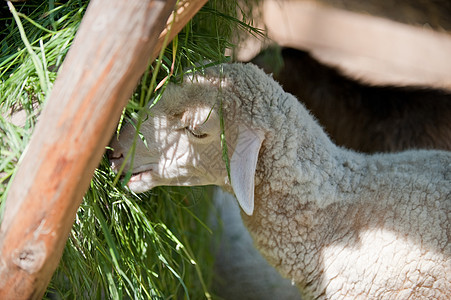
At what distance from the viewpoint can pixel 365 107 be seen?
130 inches

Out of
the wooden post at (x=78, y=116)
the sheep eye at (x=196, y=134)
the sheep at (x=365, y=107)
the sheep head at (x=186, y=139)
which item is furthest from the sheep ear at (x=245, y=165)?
the sheep at (x=365, y=107)

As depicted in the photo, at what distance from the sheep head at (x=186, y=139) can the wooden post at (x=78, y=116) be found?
1.86 feet

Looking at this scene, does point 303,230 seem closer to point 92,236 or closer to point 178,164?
point 178,164

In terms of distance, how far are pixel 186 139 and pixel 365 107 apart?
1623mm

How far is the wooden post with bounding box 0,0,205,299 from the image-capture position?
1.33m

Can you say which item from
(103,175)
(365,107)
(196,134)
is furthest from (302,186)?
(365,107)

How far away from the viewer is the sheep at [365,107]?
10.2 ft

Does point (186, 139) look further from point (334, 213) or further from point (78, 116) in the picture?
point (78, 116)

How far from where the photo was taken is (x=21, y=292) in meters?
1.47

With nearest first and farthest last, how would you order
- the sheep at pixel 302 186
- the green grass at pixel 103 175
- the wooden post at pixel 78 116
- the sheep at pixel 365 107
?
the wooden post at pixel 78 116 → the green grass at pixel 103 175 → the sheep at pixel 302 186 → the sheep at pixel 365 107

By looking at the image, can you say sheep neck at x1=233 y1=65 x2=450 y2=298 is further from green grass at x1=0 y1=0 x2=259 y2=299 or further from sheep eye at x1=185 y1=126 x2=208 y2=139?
green grass at x1=0 y1=0 x2=259 y2=299

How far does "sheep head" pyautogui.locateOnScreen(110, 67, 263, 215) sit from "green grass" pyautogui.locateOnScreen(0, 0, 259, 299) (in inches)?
2.4

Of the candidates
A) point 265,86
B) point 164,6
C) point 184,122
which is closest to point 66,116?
point 164,6

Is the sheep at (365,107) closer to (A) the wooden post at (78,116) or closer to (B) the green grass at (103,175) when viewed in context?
(B) the green grass at (103,175)
